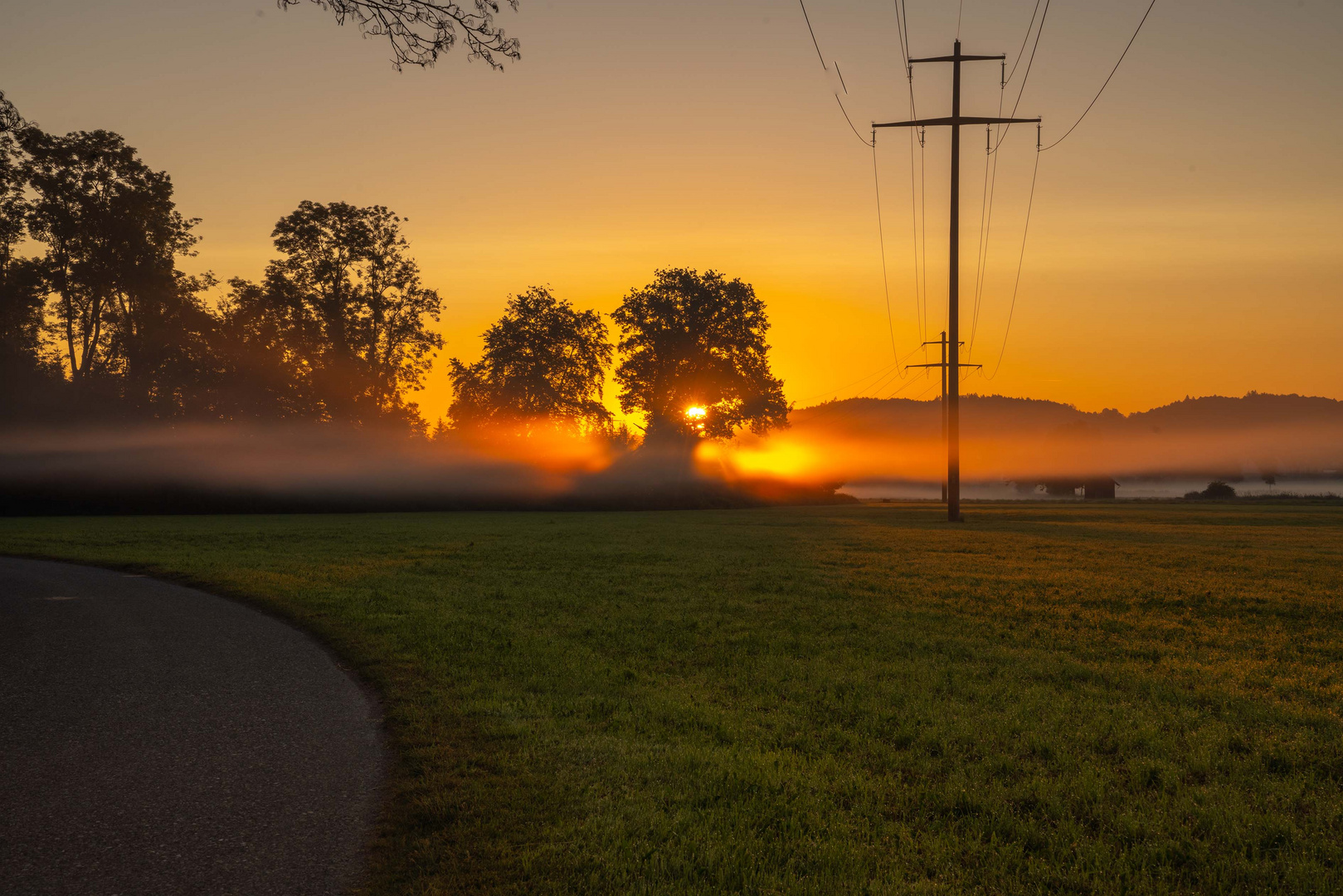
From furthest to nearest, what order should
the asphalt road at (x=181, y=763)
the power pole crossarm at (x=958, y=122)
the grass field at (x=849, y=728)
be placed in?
the power pole crossarm at (x=958, y=122)
the grass field at (x=849, y=728)
the asphalt road at (x=181, y=763)

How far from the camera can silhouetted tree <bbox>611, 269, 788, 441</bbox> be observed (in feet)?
207

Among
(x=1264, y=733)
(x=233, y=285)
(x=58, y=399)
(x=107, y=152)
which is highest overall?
(x=107, y=152)

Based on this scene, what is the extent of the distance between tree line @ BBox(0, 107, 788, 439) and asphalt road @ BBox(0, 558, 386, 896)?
42.0m

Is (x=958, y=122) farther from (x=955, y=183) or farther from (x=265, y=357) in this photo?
(x=265, y=357)

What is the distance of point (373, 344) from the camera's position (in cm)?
5872

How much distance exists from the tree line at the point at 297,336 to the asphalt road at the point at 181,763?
42.0 m

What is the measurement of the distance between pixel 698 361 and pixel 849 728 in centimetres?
5704

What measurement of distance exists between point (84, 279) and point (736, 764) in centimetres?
5866

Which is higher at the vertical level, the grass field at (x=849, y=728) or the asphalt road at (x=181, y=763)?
the asphalt road at (x=181, y=763)

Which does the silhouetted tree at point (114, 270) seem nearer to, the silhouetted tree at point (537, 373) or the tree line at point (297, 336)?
the tree line at point (297, 336)

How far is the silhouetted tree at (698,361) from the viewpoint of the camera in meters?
63.0

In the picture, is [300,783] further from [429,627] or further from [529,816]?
[429,627]

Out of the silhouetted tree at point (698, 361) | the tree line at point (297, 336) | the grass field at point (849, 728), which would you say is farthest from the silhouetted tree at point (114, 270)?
the grass field at point (849, 728)

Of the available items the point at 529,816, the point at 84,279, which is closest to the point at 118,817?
the point at 529,816
